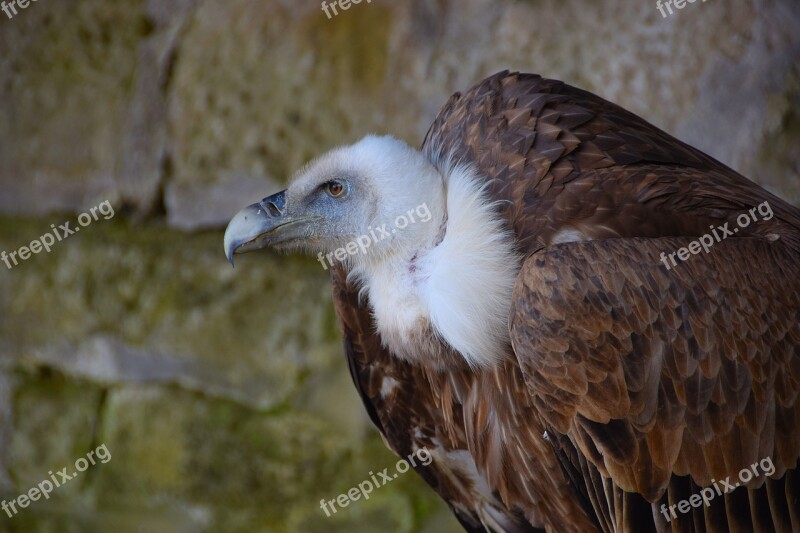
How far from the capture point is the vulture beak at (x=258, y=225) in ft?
5.81

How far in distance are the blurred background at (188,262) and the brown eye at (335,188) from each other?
3.19 feet

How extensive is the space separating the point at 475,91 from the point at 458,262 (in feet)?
1.54

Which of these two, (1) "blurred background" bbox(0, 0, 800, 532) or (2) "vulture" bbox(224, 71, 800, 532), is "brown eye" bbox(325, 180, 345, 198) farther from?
(1) "blurred background" bbox(0, 0, 800, 532)

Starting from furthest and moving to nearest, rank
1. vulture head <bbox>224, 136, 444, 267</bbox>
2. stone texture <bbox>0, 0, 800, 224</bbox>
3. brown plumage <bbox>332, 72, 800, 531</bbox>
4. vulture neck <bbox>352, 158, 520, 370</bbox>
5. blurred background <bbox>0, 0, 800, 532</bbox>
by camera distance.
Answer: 1. blurred background <bbox>0, 0, 800, 532</bbox>
2. stone texture <bbox>0, 0, 800, 224</bbox>
3. vulture head <bbox>224, 136, 444, 267</bbox>
4. vulture neck <bbox>352, 158, 520, 370</bbox>
5. brown plumage <bbox>332, 72, 800, 531</bbox>

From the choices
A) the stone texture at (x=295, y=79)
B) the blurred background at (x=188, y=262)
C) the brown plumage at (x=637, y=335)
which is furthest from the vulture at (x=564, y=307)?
the blurred background at (x=188, y=262)

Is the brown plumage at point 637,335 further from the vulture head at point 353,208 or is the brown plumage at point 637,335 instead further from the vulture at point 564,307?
the vulture head at point 353,208

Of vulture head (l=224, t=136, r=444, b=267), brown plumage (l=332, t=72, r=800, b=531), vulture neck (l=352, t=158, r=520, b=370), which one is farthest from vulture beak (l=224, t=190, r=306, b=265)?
brown plumage (l=332, t=72, r=800, b=531)

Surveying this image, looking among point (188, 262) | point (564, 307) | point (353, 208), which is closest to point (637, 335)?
point (564, 307)

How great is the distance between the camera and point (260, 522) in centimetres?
321

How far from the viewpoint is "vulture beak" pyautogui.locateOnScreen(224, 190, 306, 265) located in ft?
5.81

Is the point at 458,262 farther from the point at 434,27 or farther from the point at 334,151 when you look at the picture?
the point at 434,27

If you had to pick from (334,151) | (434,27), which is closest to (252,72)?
(434,27)

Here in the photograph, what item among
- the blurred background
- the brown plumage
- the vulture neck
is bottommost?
the brown plumage

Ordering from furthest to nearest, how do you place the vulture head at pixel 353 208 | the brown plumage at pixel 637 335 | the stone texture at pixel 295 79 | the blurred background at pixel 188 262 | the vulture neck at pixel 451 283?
the blurred background at pixel 188 262, the stone texture at pixel 295 79, the vulture head at pixel 353 208, the vulture neck at pixel 451 283, the brown plumage at pixel 637 335
